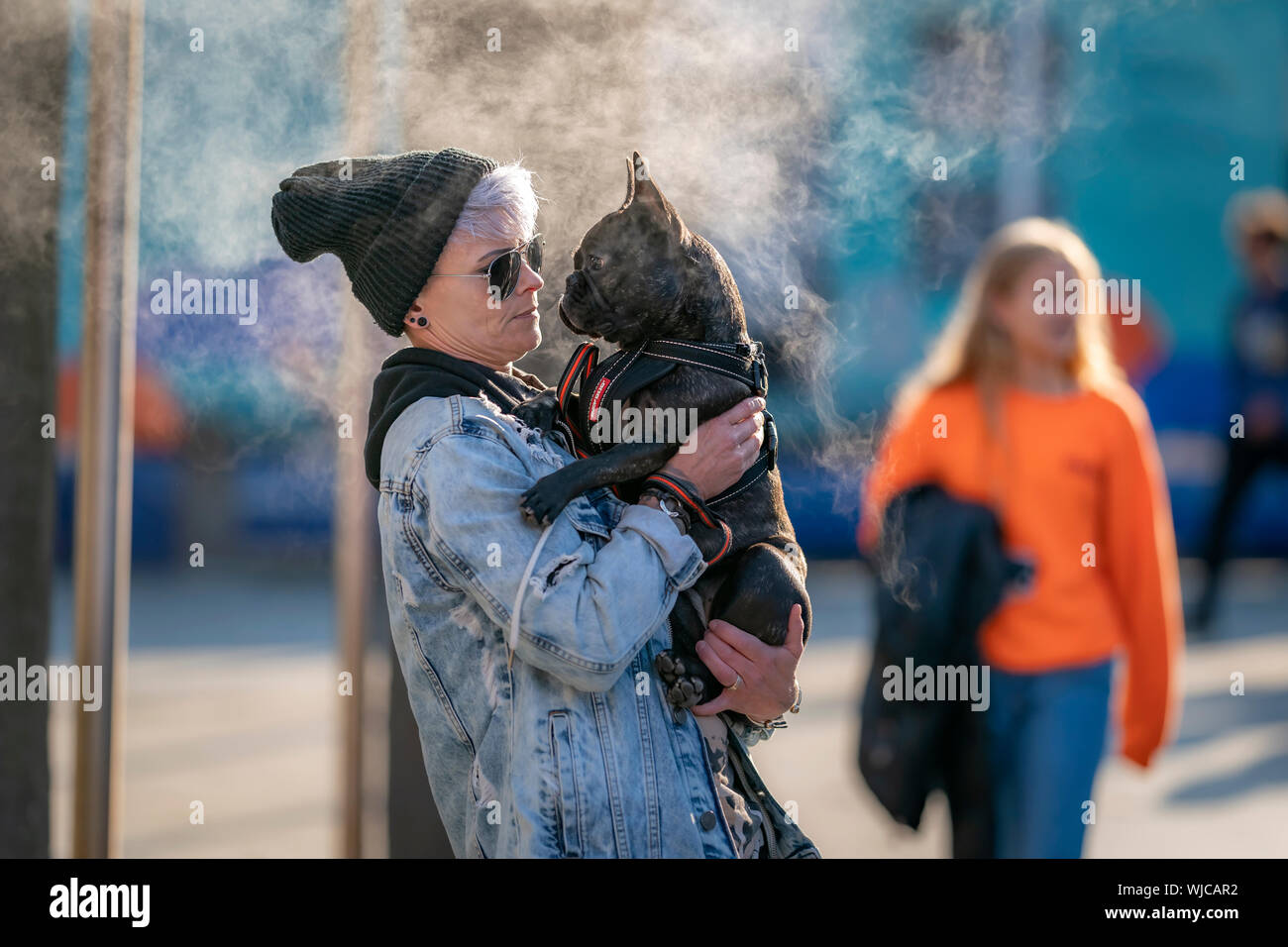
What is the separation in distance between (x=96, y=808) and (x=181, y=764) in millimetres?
2179

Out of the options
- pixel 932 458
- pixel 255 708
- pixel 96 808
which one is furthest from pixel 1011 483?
pixel 255 708

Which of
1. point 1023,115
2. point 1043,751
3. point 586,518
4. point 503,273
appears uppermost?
point 1023,115

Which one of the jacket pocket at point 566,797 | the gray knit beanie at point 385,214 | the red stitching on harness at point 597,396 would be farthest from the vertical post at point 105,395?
the jacket pocket at point 566,797

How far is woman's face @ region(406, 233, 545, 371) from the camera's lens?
7.07 ft

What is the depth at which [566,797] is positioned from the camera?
2033 millimetres

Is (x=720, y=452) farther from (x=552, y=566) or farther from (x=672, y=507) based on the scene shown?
(x=552, y=566)

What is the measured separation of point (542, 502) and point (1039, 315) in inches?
90.5

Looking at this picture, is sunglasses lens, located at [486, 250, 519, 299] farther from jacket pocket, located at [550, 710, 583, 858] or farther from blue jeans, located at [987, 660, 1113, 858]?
blue jeans, located at [987, 660, 1113, 858]

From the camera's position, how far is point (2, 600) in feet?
11.5

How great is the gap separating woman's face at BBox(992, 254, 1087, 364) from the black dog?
1599mm

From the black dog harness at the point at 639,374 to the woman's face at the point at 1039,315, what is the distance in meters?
1.66

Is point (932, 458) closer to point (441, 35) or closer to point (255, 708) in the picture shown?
point (441, 35)

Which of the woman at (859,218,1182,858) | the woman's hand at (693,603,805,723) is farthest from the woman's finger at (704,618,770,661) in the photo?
the woman at (859,218,1182,858)

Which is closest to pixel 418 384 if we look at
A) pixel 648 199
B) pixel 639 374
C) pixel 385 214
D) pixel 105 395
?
pixel 385 214
